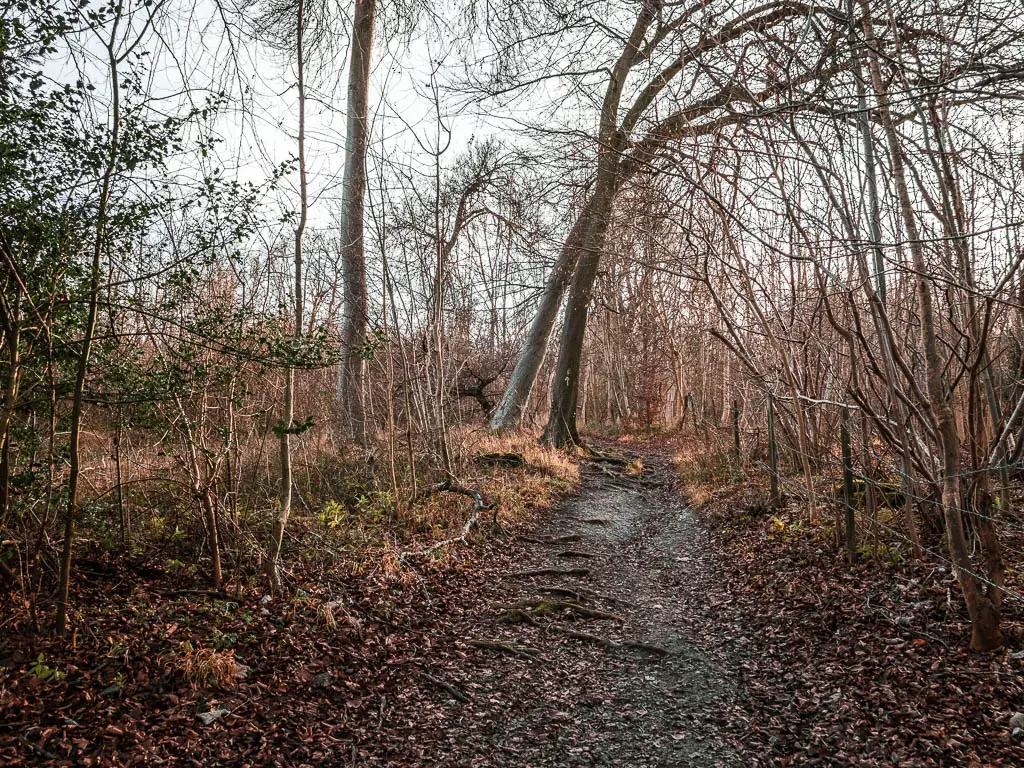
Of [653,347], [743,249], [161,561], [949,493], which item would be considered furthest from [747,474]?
[653,347]

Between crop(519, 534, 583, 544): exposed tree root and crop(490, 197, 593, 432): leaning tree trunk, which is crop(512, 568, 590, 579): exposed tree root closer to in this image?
crop(519, 534, 583, 544): exposed tree root

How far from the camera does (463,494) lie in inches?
325

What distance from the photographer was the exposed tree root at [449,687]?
416 cm

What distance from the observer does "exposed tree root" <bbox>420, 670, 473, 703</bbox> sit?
13.6 feet

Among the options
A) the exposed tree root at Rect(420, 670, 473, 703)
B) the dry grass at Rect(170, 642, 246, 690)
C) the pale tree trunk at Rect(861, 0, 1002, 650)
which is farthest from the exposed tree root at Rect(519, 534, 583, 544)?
the pale tree trunk at Rect(861, 0, 1002, 650)

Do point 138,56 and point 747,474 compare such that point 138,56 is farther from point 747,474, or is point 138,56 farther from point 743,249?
point 747,474

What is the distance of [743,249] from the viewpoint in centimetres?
739

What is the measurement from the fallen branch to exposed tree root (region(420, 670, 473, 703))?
190 cm

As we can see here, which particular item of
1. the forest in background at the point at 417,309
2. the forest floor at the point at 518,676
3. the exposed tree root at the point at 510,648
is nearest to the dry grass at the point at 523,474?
the forest in background at the point at 417,309

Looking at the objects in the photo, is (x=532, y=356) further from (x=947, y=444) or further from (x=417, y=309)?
(x=947, y=444)

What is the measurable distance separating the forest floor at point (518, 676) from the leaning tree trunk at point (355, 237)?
341cm

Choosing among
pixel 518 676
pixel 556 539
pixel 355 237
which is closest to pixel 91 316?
pixel 518 676

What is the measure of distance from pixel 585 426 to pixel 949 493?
1819 centimetres

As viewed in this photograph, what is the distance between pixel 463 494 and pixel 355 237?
4364 mm
